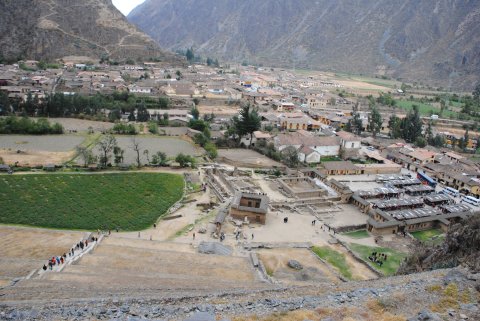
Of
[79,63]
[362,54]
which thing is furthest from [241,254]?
[362,54]

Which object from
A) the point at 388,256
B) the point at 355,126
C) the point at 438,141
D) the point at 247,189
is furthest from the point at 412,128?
the point at 388,256

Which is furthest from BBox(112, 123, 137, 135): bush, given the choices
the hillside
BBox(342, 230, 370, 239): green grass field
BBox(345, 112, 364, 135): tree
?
the hillside

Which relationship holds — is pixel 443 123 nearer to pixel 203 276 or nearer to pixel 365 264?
pixel 365 264

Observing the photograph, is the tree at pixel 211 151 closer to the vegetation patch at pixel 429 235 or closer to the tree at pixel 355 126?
the vegetation patch at pixel 429 235

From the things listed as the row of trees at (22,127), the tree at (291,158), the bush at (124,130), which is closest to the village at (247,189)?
the tree at (291,158)

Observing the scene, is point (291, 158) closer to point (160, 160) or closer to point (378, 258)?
point (160, 160)
